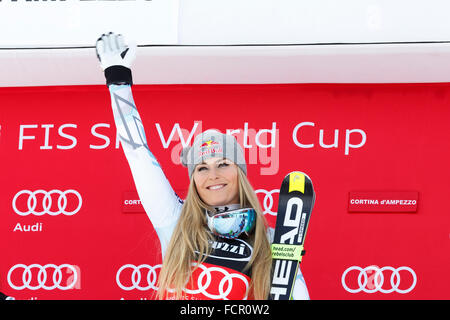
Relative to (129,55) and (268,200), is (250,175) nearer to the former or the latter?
(268,200)

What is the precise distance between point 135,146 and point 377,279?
179 centimetres

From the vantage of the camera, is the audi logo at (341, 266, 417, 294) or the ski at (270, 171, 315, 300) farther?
the audi logo at (341, 266, 417, 294)

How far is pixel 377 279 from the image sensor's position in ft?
12.1

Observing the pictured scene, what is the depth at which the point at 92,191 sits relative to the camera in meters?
3.88

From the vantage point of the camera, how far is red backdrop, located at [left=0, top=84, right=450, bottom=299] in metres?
3.71

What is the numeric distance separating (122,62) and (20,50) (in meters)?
0.99

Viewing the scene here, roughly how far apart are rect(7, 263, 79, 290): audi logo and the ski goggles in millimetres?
1511

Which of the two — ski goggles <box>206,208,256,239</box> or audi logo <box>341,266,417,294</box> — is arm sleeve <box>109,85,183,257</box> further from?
audi logo <box>341,266,417,294</box>

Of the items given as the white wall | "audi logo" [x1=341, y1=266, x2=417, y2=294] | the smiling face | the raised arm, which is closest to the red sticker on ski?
"audi logo" [x1=341, y1=266, x2=417, y2=294]

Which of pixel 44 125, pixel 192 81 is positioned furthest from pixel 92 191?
pixel 192 81

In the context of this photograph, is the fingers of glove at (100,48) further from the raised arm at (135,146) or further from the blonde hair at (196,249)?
the blonde hair at (196,249)

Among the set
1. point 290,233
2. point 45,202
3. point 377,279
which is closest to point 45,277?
point 45,202
